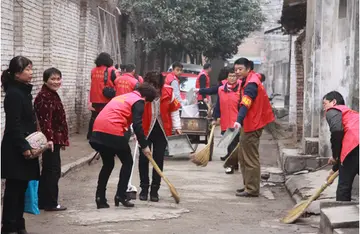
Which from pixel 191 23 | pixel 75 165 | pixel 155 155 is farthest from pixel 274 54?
pixel 155 155

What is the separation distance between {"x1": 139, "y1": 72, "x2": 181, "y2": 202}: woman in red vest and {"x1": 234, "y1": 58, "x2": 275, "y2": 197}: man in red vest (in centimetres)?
98

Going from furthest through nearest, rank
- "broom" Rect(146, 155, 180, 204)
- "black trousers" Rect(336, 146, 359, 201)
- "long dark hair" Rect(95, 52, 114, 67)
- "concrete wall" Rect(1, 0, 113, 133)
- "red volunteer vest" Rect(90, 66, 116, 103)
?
"red volunteer vest" Rect(90, 66, 116, 103)
"long dark hair" Rect(95, 52, 114, 67)
"concrete wall" Rect(1, 0, 113, 133)
"broom" Rect(146, 155, 180, 204)
"black trousers" Rect(336, 146, 359, 201)

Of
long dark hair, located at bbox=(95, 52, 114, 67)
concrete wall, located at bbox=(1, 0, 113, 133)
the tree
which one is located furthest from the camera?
the tree

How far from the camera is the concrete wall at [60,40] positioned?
11367 mm

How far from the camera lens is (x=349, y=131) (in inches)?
284

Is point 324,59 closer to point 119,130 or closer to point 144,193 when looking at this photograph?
point 144,193

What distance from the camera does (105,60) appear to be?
13906 mm

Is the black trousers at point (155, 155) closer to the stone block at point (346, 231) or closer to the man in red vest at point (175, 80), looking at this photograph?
the stone block at point (346, 231)

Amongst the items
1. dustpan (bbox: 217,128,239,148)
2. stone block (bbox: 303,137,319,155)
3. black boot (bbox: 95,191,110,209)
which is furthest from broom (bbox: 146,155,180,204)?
stone block (bbox: 303,137,319,155)

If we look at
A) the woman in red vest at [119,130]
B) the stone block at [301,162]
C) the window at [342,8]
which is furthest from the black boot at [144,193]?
the window at [342,8]

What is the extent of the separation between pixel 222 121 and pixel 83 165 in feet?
8.31

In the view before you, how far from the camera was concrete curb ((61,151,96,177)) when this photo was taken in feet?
37.0

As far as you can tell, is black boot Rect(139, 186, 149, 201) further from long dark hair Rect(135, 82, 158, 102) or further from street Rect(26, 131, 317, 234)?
long dark hair Rect(135, 82, 158, 102)

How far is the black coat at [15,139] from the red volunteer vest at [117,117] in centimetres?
134
